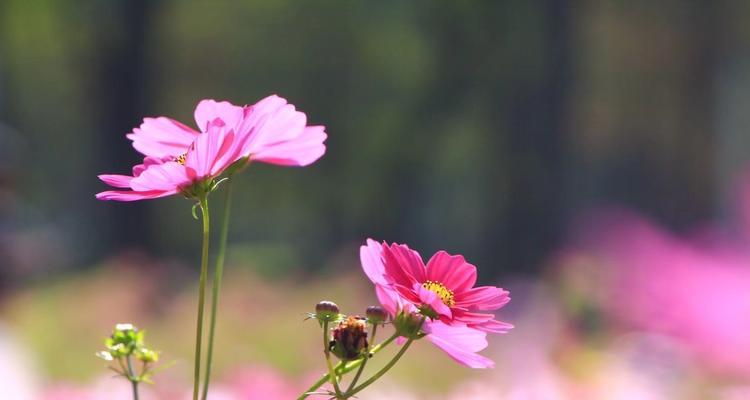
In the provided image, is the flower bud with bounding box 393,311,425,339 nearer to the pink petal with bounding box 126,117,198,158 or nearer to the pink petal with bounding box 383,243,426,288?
the pink petal with bounding box 383,243,426,288

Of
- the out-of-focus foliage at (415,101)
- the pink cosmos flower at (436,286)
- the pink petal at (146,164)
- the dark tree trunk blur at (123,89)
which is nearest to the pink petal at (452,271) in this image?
the pink cosmos flower at (436,286)

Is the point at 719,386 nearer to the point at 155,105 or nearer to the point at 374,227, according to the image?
the point at 155,105

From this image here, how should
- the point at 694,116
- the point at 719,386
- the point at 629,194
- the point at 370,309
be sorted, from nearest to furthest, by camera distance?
1. the point at 370,309
2. the point at 719,386
3. the point at 694,116
4. the point at 629,194

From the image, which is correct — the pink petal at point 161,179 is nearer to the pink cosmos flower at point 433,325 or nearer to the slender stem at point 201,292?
the slender stem at point 201,292

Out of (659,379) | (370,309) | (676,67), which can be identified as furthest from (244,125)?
(676,67)

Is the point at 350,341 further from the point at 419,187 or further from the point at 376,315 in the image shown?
the point at 419,187

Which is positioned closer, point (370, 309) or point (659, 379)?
point (370, 309)
